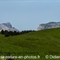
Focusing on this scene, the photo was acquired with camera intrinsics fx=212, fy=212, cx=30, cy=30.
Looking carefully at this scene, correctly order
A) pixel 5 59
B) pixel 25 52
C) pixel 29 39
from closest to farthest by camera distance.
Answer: pixel 5 59, pixel 25 52, pixel 29 39

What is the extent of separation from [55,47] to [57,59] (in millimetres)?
16321

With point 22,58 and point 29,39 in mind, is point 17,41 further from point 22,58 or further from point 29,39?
point 22,58

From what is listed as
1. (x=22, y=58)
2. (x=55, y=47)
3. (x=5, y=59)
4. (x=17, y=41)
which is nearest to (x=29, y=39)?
(x=17, y=41)

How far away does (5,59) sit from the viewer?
3500 centimetres

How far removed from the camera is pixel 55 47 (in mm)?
56406

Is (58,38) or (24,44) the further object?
(58,38)

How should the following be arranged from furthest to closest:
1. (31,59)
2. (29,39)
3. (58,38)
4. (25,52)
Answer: (58,38) → (29,39) → (25,52) → (31,59)

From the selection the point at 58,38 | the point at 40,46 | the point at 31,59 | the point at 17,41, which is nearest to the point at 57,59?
the point at 31,59

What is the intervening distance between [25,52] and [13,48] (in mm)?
4123

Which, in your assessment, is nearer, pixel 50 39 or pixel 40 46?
pixel 40 46

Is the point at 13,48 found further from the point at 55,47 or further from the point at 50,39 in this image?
the point at 50,39

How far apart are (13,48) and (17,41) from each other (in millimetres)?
8744

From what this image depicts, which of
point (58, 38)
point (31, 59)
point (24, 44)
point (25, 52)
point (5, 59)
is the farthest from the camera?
point (58, 38)

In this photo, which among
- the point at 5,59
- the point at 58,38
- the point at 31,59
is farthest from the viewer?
the point at 58,38
